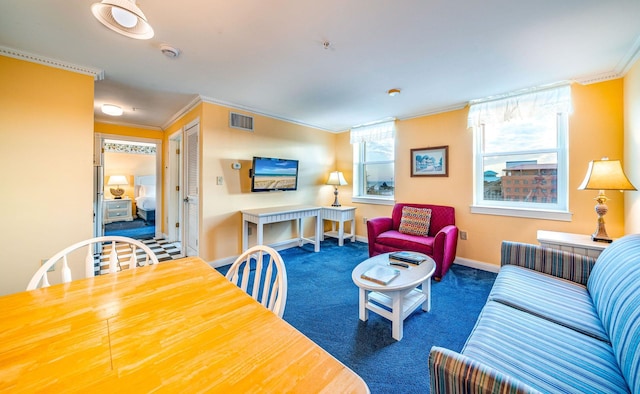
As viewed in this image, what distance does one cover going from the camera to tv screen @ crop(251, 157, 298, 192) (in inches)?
145

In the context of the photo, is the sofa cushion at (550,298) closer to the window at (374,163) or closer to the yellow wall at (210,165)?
the yellow wall at (210,165)

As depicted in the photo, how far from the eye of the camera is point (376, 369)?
155cm

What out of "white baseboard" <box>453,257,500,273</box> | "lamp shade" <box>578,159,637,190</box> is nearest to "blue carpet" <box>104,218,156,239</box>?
"white baseboard" <box>453,257,500,273</box>

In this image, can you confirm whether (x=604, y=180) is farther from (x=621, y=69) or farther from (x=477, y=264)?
(x=477, y=264)

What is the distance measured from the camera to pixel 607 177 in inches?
82.7

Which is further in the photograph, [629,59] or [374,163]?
[374,163]

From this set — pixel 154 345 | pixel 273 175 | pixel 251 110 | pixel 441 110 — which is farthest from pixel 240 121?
pixel 154 345

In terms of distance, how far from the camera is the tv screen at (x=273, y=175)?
368 centimetres

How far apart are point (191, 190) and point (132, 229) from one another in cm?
327

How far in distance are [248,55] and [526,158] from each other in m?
3.46

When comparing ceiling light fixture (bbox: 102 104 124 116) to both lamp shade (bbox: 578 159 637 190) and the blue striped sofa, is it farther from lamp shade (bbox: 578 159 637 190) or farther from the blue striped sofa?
lamp shade (bbox: 578 159 637 190)

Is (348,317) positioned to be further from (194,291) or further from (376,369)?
(194,291)

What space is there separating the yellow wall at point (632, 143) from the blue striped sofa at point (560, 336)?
41.7 inches

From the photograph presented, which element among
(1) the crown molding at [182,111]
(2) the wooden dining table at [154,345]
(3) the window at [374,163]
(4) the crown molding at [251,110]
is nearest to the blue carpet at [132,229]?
(1) the crown molding at [182,111]
